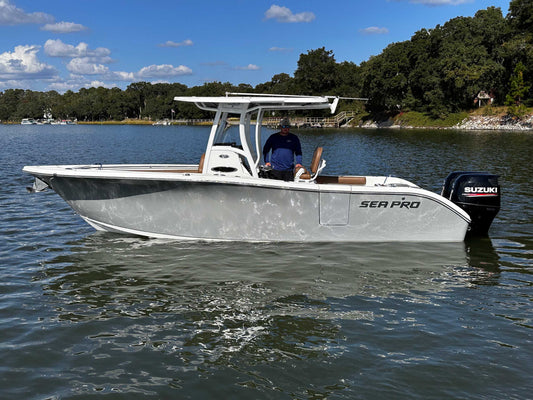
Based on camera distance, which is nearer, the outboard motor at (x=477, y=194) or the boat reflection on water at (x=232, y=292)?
the boat reflection on water at (x=232, y=292)

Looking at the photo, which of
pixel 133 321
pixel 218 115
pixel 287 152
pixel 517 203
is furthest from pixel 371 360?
pixel 517 203

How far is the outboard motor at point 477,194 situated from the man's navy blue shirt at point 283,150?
320cm

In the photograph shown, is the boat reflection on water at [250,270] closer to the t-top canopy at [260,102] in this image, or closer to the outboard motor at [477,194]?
the outboard motor at [477,194]

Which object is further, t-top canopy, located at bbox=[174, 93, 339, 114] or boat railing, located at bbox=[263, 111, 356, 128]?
boat railing, located at bbox=[263, 111, 356, 128]

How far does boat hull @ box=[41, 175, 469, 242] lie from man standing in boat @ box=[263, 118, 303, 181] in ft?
2.38

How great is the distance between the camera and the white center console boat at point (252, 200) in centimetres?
861

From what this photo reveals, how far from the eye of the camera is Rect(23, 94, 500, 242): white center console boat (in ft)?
28.2

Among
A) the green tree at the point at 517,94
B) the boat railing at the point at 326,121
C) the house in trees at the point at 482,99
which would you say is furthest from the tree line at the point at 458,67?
the boat railing at the point at 326,121

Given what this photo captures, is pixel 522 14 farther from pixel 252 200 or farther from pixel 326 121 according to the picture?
pixel 252 200

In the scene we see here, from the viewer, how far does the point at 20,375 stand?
15.8 ft

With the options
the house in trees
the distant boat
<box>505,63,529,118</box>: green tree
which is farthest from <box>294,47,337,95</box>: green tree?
the distant boat

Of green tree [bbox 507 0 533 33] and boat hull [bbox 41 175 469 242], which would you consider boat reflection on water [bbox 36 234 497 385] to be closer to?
boat hull [bbox 41 175 469 242]

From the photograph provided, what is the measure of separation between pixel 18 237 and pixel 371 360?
328 inches

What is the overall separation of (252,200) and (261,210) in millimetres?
289
